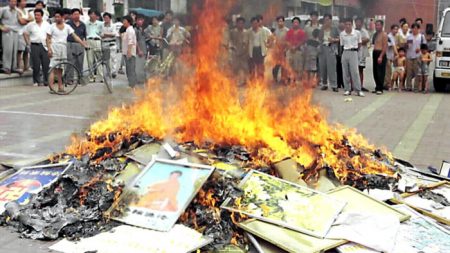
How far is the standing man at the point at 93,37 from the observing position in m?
14.1

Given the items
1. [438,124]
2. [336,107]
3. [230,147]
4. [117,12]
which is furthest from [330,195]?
[117,12]

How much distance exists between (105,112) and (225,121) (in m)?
3.42

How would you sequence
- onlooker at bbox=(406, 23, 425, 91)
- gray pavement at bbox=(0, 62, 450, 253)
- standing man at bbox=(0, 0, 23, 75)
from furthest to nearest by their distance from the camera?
onlooker at bbox=(406, 23, 425, 91) → standing man at bbox=(0, 0, 23, 75) → gray pavement at bbox=(0, 62, 450, 253)

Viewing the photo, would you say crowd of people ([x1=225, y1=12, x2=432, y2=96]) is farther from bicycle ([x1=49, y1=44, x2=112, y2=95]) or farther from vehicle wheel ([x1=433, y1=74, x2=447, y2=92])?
bicycle ([x1=49, y1=44, x2=112, y2=95])

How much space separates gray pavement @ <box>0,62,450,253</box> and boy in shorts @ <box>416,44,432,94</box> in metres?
0.40

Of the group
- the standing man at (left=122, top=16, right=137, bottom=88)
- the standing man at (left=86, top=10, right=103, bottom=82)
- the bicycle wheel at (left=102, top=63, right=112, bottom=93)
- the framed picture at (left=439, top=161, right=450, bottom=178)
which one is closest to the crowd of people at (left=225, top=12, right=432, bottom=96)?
the standing man at (left=122, top=16, right=137, bottom=88)

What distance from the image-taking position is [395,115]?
1122 centimetres

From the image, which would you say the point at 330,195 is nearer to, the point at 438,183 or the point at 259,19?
the point at 438,183

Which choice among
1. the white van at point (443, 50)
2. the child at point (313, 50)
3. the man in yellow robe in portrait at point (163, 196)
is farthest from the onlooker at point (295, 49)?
the man in yellow robe in portrait at point (163, 196)

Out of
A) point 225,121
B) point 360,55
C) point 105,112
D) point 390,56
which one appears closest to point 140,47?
point 105,112

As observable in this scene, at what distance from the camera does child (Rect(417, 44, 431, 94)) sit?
14.6 metres

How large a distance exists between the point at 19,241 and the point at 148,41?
29.3 feet

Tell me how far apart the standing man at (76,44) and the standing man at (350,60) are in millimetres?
6142

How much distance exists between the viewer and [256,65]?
25.1 ft
